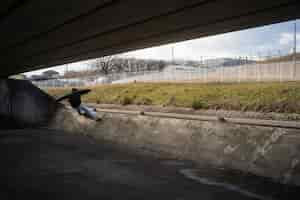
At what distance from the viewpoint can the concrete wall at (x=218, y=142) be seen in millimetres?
7395

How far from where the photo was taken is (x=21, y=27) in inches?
327

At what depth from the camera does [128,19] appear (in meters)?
7.11

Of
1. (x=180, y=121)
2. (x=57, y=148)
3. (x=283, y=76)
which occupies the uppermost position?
(x=283, y=76)

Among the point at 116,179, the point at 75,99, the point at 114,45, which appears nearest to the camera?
the point at 116,179

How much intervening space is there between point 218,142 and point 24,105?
1752 cm

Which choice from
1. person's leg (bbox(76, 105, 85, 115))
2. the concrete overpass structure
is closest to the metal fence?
person's leg (bbox(76, 105, 85, 115))

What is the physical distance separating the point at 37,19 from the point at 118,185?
16.1 feet

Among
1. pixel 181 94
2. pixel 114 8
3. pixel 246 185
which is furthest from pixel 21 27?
pixel 181 94

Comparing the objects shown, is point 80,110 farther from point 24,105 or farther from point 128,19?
point 128,19

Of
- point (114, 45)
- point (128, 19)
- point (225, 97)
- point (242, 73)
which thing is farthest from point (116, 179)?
point (242, 73)

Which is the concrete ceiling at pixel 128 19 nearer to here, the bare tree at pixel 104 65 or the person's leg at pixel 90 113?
the person's leg at pixel 90 113

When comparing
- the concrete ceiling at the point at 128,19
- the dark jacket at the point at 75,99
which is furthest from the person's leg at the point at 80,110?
the concrete ceiling at the point at 128,19

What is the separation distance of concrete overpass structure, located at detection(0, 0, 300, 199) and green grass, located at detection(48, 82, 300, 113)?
9.68 meters

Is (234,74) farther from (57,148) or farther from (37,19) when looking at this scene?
(37,19)
